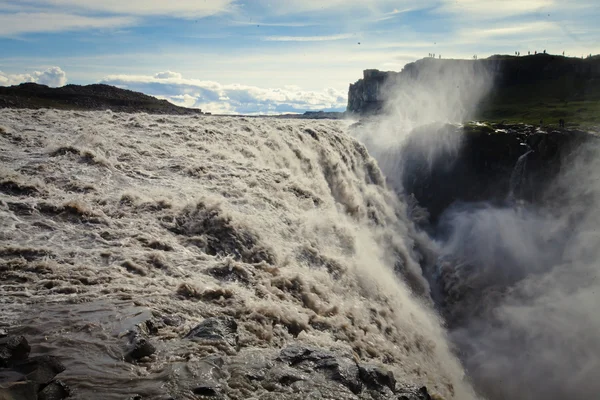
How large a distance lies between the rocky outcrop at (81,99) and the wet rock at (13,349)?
92.2ft

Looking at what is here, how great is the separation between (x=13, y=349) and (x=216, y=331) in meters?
3.88

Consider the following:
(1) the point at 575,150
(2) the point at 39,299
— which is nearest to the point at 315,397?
(2) the point at 39,299

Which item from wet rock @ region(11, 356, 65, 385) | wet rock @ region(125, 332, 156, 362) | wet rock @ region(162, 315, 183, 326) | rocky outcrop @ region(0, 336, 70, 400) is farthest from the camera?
wet rock @ region(162, 315, 183, 326)

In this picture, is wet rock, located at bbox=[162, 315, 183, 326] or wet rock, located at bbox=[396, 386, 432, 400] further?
wet rock, located at bbox=[162, 315, 183, 326]

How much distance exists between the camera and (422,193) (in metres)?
44.7

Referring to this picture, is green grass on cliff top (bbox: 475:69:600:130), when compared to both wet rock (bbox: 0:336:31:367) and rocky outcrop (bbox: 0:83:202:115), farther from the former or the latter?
wet rock (bbox: 0:336:31:367)

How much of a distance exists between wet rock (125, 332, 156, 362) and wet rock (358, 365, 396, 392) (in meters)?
4.65

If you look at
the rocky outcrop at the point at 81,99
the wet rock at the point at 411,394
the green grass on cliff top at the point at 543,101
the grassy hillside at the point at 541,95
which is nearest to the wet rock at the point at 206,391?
the wet rock at the point at 411,394

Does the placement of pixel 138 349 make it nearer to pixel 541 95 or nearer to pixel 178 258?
pixel 178 258

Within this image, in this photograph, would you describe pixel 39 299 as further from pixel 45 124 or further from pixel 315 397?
pixel 45 124

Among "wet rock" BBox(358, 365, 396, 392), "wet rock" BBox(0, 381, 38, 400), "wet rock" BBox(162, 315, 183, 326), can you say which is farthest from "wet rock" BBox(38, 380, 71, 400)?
"wet rock" BBox(358, 365, 396, 392)

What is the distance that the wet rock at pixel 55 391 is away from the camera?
7.03m

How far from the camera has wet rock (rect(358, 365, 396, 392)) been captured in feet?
32.2

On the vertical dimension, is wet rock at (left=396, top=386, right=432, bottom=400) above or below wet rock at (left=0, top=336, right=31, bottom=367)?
below
